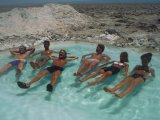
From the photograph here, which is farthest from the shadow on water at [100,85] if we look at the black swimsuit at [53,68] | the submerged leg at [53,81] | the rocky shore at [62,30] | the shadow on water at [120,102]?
the rocky shore at [62,30]

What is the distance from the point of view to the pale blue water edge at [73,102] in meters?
7.34

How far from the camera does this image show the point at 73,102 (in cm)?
810

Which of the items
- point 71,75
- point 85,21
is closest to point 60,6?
point 85,21

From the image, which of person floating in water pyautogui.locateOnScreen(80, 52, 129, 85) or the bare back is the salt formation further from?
person floating in water pyautogui.locateOnScreen(80, 52, 129, 85)

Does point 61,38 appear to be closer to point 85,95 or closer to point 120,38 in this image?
point 120,38

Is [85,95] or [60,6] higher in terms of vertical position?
[60,6]

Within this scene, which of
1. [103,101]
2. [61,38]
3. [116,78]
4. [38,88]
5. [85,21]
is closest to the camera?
[103,101]

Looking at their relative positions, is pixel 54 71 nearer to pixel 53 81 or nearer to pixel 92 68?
pixel 53 81

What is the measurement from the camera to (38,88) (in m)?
8.94

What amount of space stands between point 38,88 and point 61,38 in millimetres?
6651

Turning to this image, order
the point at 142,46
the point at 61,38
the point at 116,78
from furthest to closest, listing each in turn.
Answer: the point at 61,38, the point at 142,46, the point at 116,78

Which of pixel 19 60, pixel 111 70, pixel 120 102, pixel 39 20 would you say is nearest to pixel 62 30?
pixel 39 20

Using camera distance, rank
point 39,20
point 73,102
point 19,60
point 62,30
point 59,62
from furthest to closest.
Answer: point 39,20, point 62,30, point 19,60, point 59,62, point 73,102

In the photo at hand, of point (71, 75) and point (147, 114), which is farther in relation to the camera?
point (71, 75)
